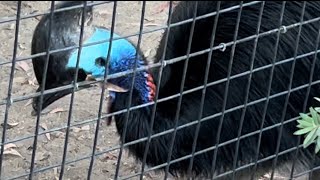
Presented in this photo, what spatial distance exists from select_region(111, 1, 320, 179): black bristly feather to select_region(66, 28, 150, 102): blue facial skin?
4 cm

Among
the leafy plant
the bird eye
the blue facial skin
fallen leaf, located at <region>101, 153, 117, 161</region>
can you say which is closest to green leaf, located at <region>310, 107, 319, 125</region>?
the leafy plant

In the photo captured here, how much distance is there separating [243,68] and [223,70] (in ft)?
0.22

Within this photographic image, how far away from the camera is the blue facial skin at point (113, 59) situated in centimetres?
282

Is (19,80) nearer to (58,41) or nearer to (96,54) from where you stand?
(96,54)

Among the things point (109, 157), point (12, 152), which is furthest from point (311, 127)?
point (12, 152)

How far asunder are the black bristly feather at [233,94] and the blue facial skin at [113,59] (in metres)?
0.04

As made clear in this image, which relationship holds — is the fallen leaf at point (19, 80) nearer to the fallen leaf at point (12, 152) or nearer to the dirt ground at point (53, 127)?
the dirt ground at point (53, 127)

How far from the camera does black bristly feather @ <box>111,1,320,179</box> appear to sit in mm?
2852

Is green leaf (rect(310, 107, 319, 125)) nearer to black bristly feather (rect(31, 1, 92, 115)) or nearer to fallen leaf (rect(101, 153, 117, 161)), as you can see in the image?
black bristly feather (rect(31, 1, 92, 115))

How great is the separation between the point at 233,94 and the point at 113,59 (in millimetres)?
388

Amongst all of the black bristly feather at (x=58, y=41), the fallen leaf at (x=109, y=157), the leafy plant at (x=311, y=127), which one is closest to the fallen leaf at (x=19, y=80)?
the fallen leaf at (x=109, y=157)

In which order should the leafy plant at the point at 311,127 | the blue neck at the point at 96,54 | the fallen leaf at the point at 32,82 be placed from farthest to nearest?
the fallen leaf at the point at 32,82 → the blue neck at the point at 96,54 → the leafy plant at the point at 311,127

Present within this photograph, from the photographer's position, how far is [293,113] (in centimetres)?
289

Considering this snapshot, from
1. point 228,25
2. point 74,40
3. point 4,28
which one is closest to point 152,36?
point 4,28
